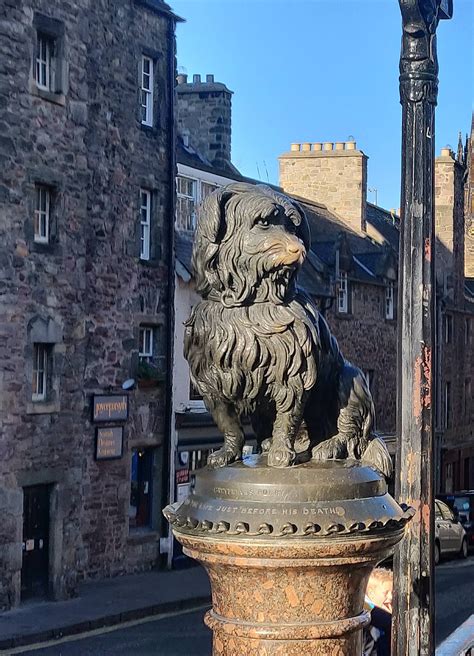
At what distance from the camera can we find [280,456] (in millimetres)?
4051

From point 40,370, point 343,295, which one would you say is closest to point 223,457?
point 40,370

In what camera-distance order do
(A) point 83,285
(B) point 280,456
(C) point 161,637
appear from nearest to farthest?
(B) point 280,456 → (C) point 161,637 → (A) point 83,285

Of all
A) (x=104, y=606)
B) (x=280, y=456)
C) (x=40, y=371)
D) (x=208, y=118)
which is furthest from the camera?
(x=208, y=118)

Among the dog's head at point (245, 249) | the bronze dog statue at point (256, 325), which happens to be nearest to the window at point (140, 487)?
the bronze dog statue at point (256, 325)

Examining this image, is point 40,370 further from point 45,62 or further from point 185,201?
point 185,201

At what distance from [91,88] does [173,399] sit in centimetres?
645

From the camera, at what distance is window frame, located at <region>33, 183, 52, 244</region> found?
61.0ft

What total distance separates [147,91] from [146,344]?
503 cm

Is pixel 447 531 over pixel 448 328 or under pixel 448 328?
under

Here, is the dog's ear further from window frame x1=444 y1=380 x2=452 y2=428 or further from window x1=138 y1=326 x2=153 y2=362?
window frame x1=444 y1=380 x2=452 y2=428

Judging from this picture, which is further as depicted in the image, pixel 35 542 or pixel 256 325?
pixel 35 542

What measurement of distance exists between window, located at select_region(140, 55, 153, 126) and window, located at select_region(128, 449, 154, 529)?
657 cm

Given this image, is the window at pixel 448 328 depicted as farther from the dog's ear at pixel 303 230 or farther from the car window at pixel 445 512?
the dog's ear at pixel 303 230

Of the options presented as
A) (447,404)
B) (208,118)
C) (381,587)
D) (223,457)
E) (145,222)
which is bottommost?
(447,404)
